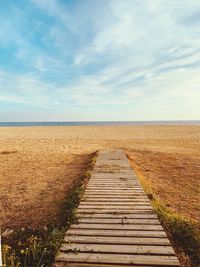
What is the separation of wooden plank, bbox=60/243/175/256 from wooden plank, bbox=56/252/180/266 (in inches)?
4.0

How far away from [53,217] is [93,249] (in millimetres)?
2495

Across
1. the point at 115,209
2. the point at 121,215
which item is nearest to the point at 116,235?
the point at 121,215

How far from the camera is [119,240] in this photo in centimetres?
436

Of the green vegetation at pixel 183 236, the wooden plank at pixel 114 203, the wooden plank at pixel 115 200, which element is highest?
the wooden plank at pixel 114 203

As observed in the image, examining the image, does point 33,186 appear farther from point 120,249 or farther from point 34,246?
point 120,249

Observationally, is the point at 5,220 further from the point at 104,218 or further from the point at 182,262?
the point at 182,262

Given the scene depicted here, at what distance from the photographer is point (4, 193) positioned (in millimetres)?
8711

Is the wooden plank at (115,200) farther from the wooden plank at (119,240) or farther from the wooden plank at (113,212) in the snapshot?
the wooden plank at (119,240)

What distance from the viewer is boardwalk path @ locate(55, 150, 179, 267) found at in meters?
3.81

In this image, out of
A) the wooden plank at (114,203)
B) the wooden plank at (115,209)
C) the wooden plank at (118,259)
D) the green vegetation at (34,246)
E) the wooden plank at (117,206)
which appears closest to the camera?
the wooden plank at (118,259)

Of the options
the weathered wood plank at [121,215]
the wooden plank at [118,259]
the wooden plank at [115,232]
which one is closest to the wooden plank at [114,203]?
the weathered wood plank at [121,215]

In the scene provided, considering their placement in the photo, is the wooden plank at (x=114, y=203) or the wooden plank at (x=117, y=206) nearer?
the wooden plank at (x=117, y=206)

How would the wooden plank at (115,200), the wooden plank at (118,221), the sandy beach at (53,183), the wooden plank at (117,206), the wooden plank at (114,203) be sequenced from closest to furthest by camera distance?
the wooden plank at (118,221) < the wooden plank at (117,206) < the wooden plank at (114,203) < the wooden plank at (115,200) < the sandy beach at (53,183)

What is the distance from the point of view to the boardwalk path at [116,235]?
3.81 m
